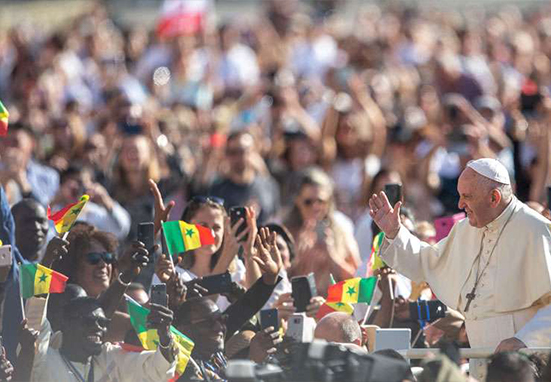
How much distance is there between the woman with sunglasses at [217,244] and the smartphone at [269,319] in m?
0.84

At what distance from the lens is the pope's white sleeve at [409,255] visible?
28.6 feet

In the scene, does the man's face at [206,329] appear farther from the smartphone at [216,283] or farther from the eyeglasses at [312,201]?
the eyeglasses at [312,201]

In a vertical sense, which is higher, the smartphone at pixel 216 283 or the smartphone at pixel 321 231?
the smartphone at pixel 216 283

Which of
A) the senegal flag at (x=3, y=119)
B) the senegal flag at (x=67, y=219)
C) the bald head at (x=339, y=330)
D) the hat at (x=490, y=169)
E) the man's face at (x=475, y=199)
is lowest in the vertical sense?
the bald head at (x=339, y=330)

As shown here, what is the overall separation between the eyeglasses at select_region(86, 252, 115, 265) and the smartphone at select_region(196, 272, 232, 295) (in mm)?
581

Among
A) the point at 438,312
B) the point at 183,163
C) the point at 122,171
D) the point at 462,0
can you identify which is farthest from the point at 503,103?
the point at 462,0

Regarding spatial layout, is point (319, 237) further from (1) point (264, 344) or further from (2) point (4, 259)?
(2) point (4, 259)

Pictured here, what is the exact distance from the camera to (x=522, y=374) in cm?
711

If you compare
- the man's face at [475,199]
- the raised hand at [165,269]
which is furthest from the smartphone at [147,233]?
the man's face at [475,199]

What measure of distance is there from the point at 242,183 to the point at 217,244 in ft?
11.0

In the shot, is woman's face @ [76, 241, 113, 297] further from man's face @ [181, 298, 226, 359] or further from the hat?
the hat

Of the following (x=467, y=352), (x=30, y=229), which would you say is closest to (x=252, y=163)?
(x=30, y=229)

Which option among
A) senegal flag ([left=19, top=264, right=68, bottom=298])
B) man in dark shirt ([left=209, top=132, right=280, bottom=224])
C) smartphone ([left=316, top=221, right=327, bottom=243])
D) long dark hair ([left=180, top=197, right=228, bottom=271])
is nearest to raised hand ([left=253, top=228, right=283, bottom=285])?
long dark hair ([left=180, top=197, right=228, bottom=271])

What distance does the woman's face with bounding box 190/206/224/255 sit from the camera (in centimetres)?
977
